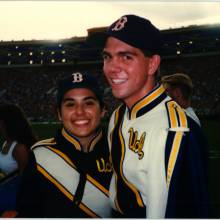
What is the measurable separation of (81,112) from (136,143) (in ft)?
1.12

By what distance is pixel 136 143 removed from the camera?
1.37 metres

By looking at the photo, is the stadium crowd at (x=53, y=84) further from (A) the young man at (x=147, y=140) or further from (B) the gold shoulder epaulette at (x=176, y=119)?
(B) the gold shoulder epaulette at (x=176, y=119)

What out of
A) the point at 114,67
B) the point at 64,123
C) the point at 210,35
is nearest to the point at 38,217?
the point at 64,123

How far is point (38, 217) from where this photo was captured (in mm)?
1569

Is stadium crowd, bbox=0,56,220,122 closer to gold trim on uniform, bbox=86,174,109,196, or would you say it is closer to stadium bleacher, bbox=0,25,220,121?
stadium bleacher, bbox=0,25,220,121

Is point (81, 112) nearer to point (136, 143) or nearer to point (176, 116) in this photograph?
point (136, 143)

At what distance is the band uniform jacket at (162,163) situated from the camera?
4.07 feet

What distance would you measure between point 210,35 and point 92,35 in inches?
932

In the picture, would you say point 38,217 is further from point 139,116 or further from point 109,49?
point 109,49

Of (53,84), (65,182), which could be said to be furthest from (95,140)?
(53,84)

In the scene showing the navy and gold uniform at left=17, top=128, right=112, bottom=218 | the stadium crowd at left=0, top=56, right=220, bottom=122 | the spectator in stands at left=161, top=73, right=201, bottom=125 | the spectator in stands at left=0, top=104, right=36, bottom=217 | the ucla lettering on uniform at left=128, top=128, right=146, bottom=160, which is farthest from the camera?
the stadium crowd at left=0, top=56, right=220, bottom=122

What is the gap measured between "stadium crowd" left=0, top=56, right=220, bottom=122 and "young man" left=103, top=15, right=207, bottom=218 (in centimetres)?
1893

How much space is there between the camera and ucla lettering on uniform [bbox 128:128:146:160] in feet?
4.38

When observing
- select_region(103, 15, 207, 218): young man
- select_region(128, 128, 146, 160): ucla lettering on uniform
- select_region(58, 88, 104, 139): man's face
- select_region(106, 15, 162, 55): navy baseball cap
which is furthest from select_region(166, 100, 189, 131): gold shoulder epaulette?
select_region(58, 88, 104, 139): man's face
